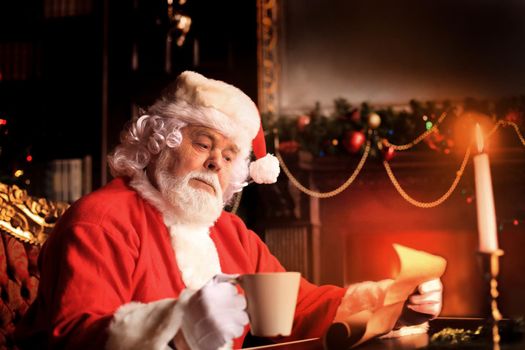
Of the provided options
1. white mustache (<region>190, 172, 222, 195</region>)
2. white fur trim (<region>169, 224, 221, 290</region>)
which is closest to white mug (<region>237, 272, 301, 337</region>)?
white fur trim (<region>169, 224, 221, 290</region>)

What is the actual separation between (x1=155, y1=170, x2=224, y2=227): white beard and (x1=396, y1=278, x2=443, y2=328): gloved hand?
0.72 meters

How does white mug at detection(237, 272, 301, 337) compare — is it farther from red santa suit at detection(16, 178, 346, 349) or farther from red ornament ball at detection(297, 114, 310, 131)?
red ornament ball at detection(297, 114, 310, 131)

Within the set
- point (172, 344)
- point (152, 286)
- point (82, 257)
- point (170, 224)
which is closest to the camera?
point (172, 344)

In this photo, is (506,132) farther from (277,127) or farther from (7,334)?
(7,334)

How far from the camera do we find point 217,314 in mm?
1487

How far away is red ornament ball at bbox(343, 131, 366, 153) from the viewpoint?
464 centimetres

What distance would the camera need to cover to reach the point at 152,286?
202cm

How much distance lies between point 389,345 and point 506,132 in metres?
3.38

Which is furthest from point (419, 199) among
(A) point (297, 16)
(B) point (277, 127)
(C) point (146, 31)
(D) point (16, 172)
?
(D) point (16, 172)

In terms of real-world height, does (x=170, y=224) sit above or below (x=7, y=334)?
above

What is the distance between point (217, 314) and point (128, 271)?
1.73ft

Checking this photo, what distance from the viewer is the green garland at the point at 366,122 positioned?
4.67m

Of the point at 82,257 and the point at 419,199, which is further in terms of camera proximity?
the point at 419,199

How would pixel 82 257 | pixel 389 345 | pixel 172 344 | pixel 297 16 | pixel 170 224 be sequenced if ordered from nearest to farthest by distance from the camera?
pixel 389 345
pixel 172 344
pixel 82 257
pixel 170 224
pixel 297 16
